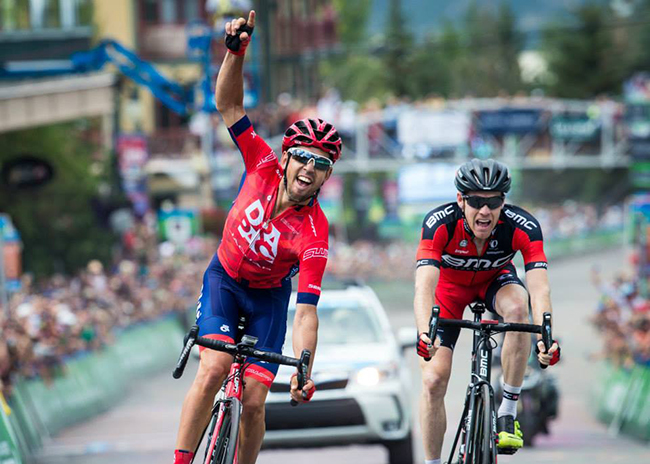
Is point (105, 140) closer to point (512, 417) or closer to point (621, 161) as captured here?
point (621, 161)

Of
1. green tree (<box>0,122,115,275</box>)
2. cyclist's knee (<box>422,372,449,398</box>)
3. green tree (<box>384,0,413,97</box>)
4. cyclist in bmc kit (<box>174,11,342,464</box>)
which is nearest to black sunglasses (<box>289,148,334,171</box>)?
cyclist in bmc kit (<box>174,11,342,464</box>)

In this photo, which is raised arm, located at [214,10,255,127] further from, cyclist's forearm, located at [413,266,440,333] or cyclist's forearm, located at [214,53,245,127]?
cyclist's forearm, located at [413,266,440,333]

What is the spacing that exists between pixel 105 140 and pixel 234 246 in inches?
1417

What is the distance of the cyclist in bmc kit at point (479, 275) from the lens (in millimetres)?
7402

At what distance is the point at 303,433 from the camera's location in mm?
11438

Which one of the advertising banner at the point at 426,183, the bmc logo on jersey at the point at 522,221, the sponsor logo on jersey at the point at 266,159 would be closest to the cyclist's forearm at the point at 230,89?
the sponsor logo on jersey at the point at 266,159

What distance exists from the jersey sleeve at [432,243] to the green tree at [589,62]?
231ft

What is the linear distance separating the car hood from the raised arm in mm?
4822

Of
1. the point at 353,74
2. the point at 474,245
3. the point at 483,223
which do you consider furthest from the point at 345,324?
the point at 353,74

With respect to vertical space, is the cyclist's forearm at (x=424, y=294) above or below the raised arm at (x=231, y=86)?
below

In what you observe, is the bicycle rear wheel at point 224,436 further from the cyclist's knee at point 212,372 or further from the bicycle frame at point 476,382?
the bicycle frame at point 476,382

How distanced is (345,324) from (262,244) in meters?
5.57

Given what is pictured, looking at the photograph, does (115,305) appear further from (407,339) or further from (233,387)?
(233,387)

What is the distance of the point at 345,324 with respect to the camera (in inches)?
494
